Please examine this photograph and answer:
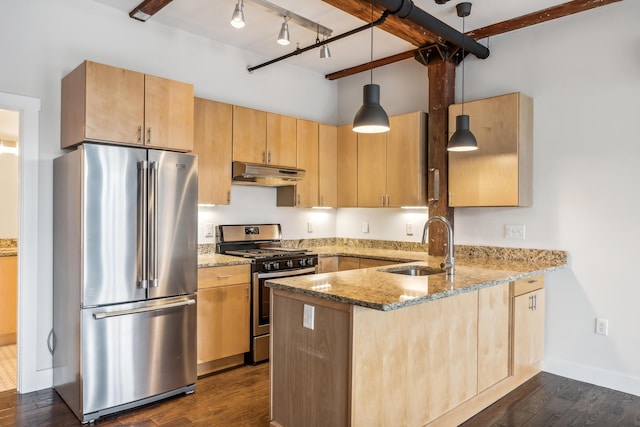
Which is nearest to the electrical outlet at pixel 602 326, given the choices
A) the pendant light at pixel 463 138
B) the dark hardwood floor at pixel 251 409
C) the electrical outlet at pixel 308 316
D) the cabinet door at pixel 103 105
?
the dark hardwood floor at pixel 251 409

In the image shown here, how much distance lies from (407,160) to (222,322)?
222cm

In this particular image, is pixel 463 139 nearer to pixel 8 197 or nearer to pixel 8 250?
pixel 8 250

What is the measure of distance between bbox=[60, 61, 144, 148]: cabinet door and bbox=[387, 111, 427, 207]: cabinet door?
2326 mm

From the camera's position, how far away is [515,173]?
3.48m

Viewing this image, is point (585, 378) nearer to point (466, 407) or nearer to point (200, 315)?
point (466, 407)

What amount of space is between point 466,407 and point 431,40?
2.87m

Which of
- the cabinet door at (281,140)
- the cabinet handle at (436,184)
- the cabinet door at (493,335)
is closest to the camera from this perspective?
the cabinet door at (493,335)

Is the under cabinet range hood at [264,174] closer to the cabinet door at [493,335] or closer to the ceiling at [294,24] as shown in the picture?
the ceiling at [294,24]

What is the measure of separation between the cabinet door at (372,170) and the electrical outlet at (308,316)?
7.56ft

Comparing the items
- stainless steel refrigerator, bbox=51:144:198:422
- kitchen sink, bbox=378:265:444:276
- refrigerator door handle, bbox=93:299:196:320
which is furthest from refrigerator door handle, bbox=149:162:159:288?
kitchen sink, bbox=378:265:444:276

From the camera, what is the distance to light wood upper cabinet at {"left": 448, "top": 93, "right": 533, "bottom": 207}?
11.4 ft

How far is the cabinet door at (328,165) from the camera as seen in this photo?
15.4ft

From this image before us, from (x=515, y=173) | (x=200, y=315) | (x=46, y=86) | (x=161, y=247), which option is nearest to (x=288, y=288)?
(x=161, y=247)

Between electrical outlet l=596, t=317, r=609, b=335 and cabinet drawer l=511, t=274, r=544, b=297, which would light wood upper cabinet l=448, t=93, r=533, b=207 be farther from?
electrical outlet l=596, t=317, r=609, b=335
